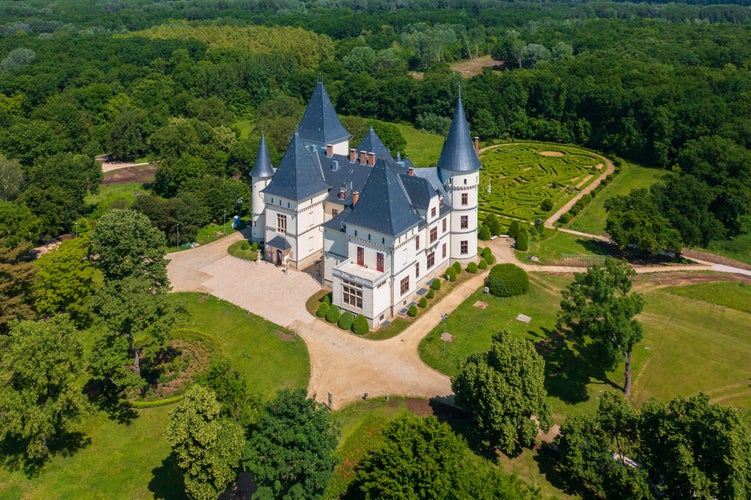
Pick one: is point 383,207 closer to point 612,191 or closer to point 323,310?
point 323,310

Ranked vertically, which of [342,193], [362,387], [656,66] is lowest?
[362,387]

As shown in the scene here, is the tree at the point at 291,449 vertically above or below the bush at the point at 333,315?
above

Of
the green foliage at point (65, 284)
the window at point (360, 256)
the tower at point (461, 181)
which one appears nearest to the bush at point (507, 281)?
the tower at point (461, 181)

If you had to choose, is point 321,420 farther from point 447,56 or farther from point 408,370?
point 447,56

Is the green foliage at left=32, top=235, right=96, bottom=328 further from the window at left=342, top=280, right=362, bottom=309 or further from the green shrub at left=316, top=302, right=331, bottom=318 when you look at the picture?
the window at left=342, top=280, right=362, bottom=309

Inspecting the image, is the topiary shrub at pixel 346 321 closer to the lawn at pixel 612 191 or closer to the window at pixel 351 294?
the window at pixel 351 294

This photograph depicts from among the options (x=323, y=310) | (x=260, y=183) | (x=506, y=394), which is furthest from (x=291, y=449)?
(x=260, y=183)

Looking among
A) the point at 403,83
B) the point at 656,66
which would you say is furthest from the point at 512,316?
the point at 656,66
